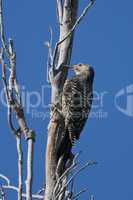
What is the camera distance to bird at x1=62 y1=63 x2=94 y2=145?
674 centimetres

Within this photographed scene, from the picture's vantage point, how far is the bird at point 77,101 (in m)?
6.74

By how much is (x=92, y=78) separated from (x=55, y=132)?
3069mm

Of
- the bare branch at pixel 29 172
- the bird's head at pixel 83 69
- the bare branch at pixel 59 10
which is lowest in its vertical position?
the bare branch at pixel 29 172

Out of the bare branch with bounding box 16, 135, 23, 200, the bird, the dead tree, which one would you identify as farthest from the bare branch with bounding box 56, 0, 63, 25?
the bare branch with bounding box 16, 135, 23, 200

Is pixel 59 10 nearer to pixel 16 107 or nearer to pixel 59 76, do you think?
pixel 59 76

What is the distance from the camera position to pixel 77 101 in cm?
771

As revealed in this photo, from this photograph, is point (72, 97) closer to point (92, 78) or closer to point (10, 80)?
point (92, 78)

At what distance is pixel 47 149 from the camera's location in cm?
558

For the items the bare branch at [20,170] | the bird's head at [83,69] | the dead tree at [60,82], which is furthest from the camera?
the bird's head at [83,69]

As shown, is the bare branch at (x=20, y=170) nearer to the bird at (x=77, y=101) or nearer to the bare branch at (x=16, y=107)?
the bare branch at (x=16, y=107)

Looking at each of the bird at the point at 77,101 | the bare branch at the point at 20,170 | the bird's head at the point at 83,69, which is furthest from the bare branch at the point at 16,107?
the bird's head at the point at 83,69

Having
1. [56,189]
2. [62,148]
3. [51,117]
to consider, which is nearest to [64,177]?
[56,189]

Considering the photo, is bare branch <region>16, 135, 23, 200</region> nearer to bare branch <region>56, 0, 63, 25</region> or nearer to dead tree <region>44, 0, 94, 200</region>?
dead tree <region>44, 0, 94, 200</region>

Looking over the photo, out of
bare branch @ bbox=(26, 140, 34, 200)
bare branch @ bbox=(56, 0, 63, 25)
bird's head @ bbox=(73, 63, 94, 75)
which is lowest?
bare branch @ bbox=(26, 140, 34, 200)
